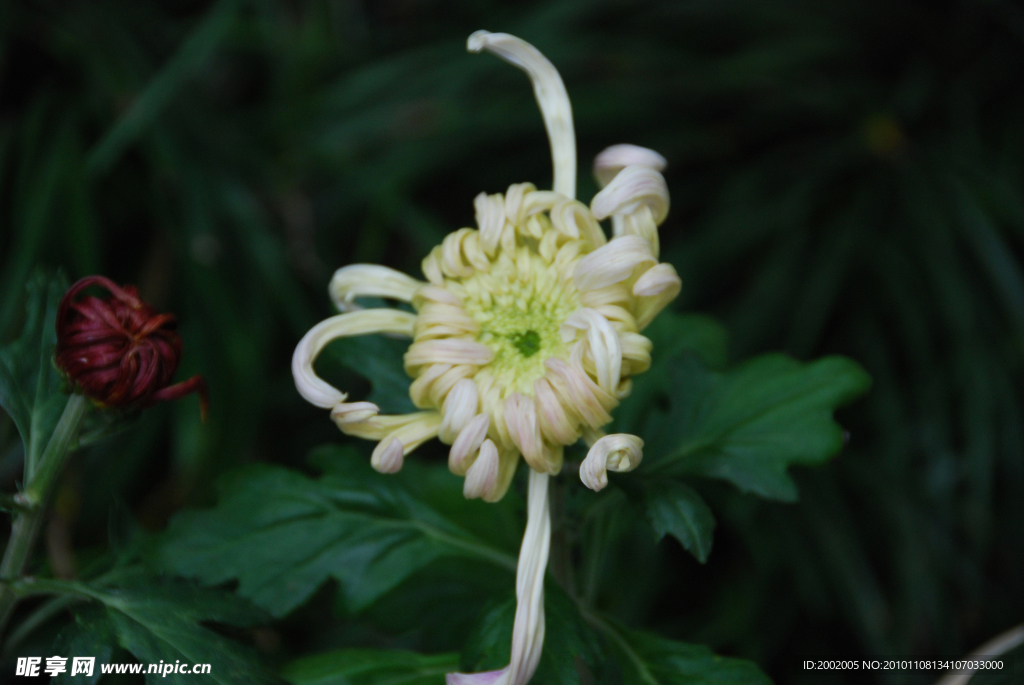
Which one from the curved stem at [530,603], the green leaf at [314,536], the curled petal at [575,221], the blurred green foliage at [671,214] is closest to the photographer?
the curved stem at [530,603]

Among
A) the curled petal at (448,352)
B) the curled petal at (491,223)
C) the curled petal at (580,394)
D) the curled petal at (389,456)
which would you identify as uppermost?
the curled petal at (491,223)

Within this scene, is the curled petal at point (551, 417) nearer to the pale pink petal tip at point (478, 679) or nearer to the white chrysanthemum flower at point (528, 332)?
the white chrysanthemum flower at point (528, 332)

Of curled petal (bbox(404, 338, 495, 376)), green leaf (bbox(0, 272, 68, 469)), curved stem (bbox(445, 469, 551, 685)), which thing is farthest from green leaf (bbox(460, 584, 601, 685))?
green leaf (bbox(0, 272, 68, 469))

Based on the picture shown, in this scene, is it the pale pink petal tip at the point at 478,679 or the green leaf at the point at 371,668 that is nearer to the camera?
the pale pink petal tip at the point at 478,679

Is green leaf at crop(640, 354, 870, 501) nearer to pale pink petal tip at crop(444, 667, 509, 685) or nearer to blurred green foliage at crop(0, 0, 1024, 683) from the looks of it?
pale pink petal tip at crop(444, 667, 509, 685)

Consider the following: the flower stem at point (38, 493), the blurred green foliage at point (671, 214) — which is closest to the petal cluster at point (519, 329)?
the flower stem at point (38, 493)
